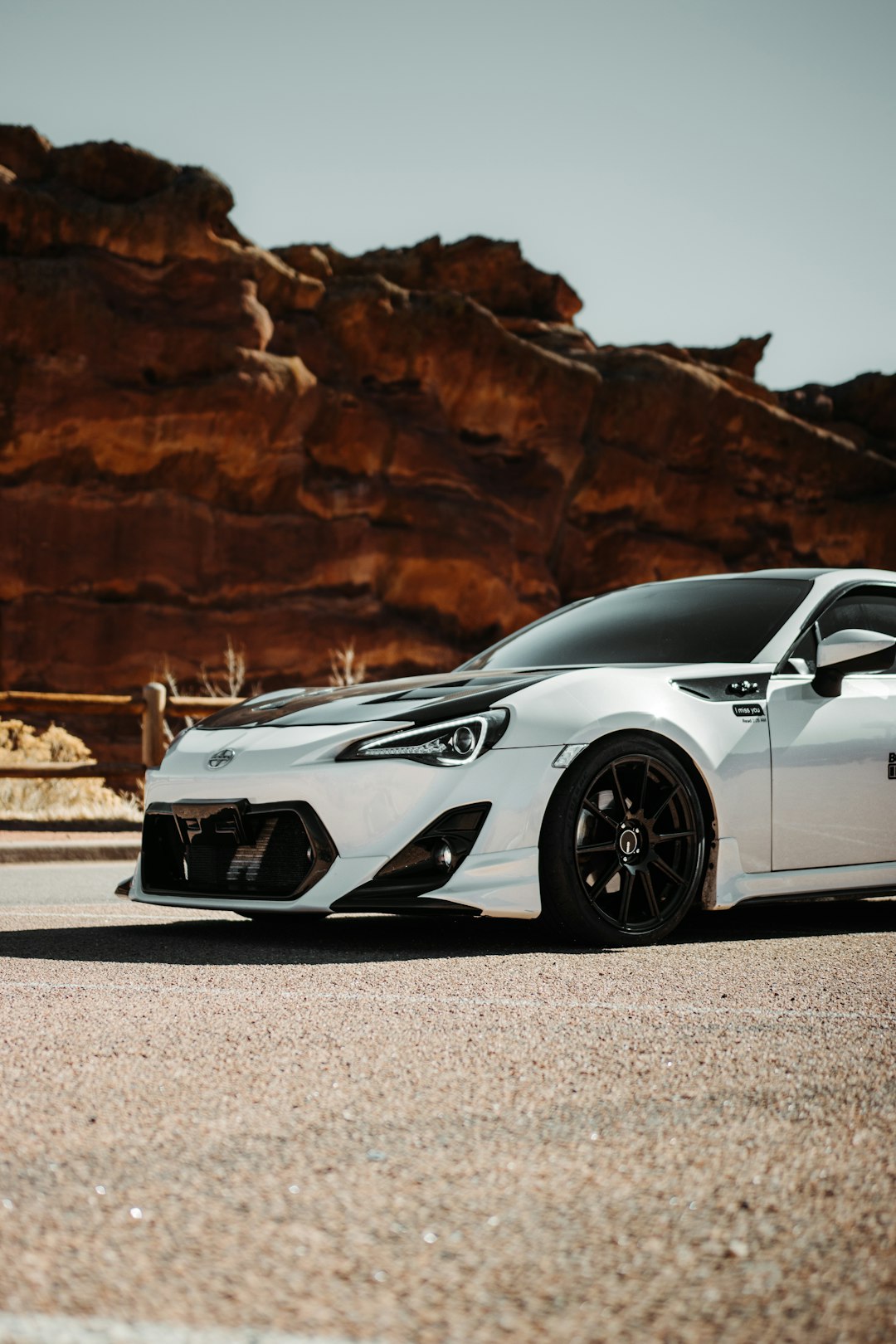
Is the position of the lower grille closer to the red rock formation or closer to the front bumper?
the front bumper

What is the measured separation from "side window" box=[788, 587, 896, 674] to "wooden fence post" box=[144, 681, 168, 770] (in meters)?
7.00

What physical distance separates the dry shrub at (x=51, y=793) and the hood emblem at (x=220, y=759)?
6.20 m

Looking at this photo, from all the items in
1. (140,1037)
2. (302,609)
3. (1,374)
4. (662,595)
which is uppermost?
→ (1,374)

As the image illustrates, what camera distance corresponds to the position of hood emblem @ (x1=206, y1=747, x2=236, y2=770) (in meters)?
5.79

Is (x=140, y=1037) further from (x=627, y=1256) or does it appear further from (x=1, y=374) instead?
(x=1, y=374)

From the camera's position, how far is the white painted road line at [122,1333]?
76.2 inches

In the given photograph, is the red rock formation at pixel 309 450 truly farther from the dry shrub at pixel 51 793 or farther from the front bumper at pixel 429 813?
the front bumper at pixel 429 813

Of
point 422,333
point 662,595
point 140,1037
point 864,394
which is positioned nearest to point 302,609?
point 422,333

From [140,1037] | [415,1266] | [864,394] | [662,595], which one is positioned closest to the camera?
[415,1266]

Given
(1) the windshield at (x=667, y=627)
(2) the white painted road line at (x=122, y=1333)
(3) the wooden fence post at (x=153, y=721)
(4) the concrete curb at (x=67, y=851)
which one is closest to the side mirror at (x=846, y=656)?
(1) the windshield at (x=667, y=627)

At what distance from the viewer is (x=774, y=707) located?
6.09 meters

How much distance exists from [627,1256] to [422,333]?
115 feet

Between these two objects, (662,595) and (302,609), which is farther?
(302,609)

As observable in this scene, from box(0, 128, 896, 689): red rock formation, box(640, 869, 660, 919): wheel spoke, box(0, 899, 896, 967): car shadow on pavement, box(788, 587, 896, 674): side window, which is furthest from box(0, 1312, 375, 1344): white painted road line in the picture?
box(0, 128, 896, 689): red rock formation
